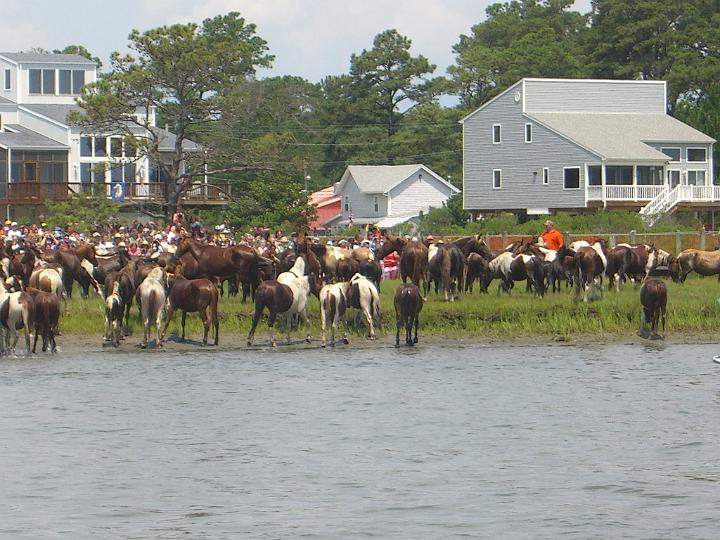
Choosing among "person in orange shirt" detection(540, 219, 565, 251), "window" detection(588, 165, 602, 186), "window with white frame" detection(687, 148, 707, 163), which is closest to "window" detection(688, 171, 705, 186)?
"window with white frame" detection(687, 148, 707, 163)

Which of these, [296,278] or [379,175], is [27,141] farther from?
[296,278]

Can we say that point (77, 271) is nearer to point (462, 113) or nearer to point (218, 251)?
point (218, 251)

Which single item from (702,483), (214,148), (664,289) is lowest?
(702,483)

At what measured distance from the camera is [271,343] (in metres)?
35.8

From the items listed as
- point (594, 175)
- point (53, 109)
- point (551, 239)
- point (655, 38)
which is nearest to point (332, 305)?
point (551, 239)

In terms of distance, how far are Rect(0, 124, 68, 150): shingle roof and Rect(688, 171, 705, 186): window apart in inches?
1465

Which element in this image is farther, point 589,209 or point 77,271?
point 589,209

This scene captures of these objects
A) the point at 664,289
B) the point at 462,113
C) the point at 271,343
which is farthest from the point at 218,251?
the point at 462,113

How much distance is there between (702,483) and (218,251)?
64.6 feet

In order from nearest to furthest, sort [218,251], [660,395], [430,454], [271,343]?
[430,454] → [660,395] → [271,343] → [218,251]

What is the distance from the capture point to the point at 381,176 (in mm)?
120250

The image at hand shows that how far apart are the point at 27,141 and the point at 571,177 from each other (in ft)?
104

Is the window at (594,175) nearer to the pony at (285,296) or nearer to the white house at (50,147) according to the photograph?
the white house at (50,147)

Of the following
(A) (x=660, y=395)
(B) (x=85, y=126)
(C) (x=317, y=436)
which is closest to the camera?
(C) (x=317, y=436)
